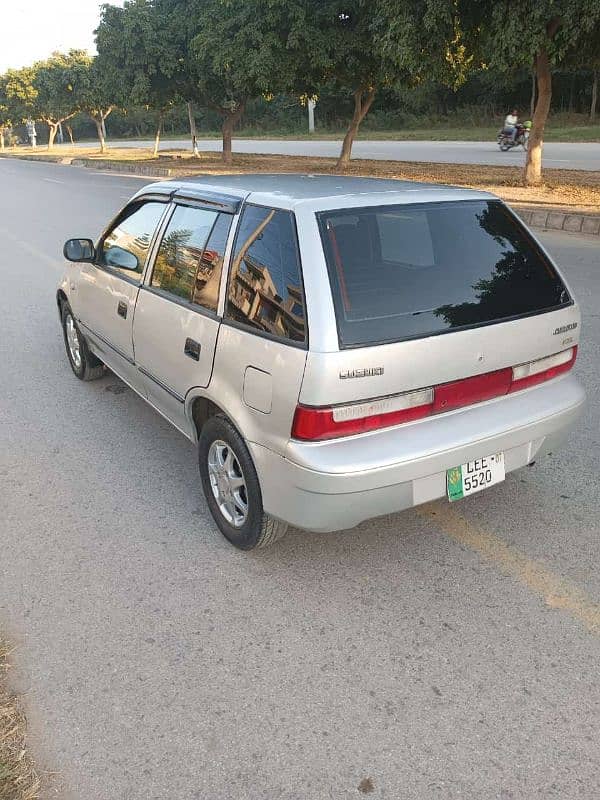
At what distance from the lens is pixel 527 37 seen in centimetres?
1252

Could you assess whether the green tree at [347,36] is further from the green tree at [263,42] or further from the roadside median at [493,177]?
the roadside median at [493,177]

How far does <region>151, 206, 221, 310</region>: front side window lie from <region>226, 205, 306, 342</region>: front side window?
0.20 meters

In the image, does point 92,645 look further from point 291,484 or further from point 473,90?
point 473,90

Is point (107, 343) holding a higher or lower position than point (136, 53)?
lower

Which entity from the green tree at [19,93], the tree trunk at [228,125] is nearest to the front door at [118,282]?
the tree trunk at [228,125]

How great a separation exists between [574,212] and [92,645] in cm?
1172

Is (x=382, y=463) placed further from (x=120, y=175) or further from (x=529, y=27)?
(x=120, y=175)

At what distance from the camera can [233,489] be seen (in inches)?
132

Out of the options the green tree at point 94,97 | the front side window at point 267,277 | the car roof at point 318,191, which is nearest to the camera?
the front side window at point 267,277

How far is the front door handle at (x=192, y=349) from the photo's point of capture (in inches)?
132

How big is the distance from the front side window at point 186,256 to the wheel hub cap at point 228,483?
69cm

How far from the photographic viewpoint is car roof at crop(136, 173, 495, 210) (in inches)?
119

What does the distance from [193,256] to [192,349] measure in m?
0.49

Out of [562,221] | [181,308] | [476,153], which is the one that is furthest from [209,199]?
[476,153]
